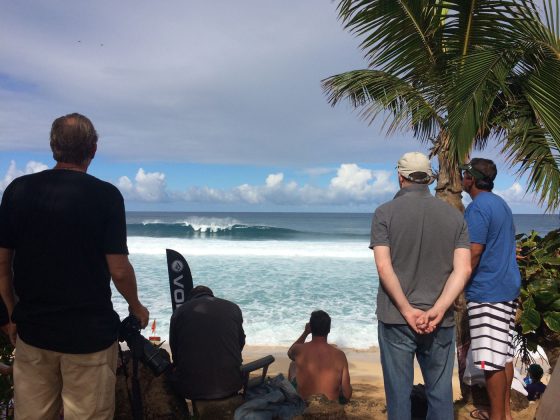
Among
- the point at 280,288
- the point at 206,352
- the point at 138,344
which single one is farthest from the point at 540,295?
the point at 280,288

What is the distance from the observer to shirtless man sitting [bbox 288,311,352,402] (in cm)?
427

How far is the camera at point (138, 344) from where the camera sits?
2.56 metres

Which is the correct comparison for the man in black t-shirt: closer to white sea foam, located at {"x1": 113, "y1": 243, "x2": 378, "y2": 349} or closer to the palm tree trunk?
the palm tree trunk

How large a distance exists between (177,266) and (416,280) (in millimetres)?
4547

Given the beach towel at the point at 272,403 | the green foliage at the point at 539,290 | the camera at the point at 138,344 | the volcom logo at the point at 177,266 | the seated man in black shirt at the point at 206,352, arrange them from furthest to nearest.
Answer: the volcom logo at the point at 177,266, the green foliage at the point at 539,290, the seated man in black shirt at the point at 206,352, the beach towel at the point at 272,403, the camera at the point at 138,344

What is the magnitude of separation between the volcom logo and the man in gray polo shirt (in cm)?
435

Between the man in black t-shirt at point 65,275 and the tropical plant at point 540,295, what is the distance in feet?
10.7

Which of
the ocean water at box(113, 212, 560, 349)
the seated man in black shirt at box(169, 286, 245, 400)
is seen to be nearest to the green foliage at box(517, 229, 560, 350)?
the seated man in black shirt at box(169, 286, 245, 400)

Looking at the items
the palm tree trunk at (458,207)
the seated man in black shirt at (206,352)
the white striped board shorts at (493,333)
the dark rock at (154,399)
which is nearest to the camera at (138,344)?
the seated man in black shirt at (206,352)

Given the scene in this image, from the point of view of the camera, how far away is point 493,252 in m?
3.32

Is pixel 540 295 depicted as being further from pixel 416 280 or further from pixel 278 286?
pixel 278 286

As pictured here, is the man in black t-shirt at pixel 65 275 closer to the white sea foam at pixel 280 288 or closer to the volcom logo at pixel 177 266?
the volcom logo at pixel 177 266

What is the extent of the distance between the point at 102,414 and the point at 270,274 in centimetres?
1844

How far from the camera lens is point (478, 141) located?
5309mm
